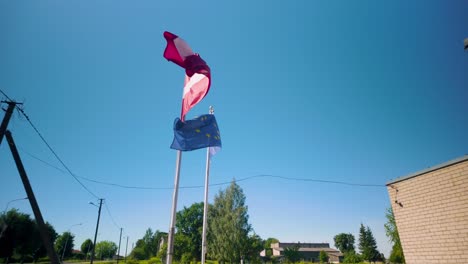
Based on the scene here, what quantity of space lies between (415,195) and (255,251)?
28.5m

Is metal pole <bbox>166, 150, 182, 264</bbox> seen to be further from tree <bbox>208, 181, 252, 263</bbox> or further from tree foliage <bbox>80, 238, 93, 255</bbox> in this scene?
tree foliage <bbox>80, 238, 93, 255</bbox>

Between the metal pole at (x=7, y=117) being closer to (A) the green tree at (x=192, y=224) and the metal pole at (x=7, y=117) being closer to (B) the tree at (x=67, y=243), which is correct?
(A) the green tree at (x=192, y=224)

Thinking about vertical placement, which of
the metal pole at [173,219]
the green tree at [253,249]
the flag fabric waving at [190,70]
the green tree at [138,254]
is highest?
the flag fabric waving at [190,70]

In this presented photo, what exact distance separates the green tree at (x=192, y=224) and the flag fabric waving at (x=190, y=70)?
56.5 m

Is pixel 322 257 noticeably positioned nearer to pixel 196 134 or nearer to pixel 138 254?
pixel 138 254

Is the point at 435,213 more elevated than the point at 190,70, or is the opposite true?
the point at 190,70

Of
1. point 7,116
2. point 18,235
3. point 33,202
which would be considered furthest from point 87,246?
point 7,116

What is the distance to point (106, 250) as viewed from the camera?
5172 inches

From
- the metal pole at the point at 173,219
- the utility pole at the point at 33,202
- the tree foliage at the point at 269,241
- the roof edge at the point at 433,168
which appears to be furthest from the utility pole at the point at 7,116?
the tree foliage at the point at 269,241

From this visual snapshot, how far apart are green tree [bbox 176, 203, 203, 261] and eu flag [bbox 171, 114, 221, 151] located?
5521 centimetres

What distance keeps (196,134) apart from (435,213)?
34.6 feet

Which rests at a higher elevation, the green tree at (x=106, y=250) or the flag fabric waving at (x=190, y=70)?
the flag fabric waving at (x=190, y=70)

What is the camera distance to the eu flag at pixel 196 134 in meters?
8.03

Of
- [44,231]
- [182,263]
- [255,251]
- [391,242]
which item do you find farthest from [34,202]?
[391,242]
